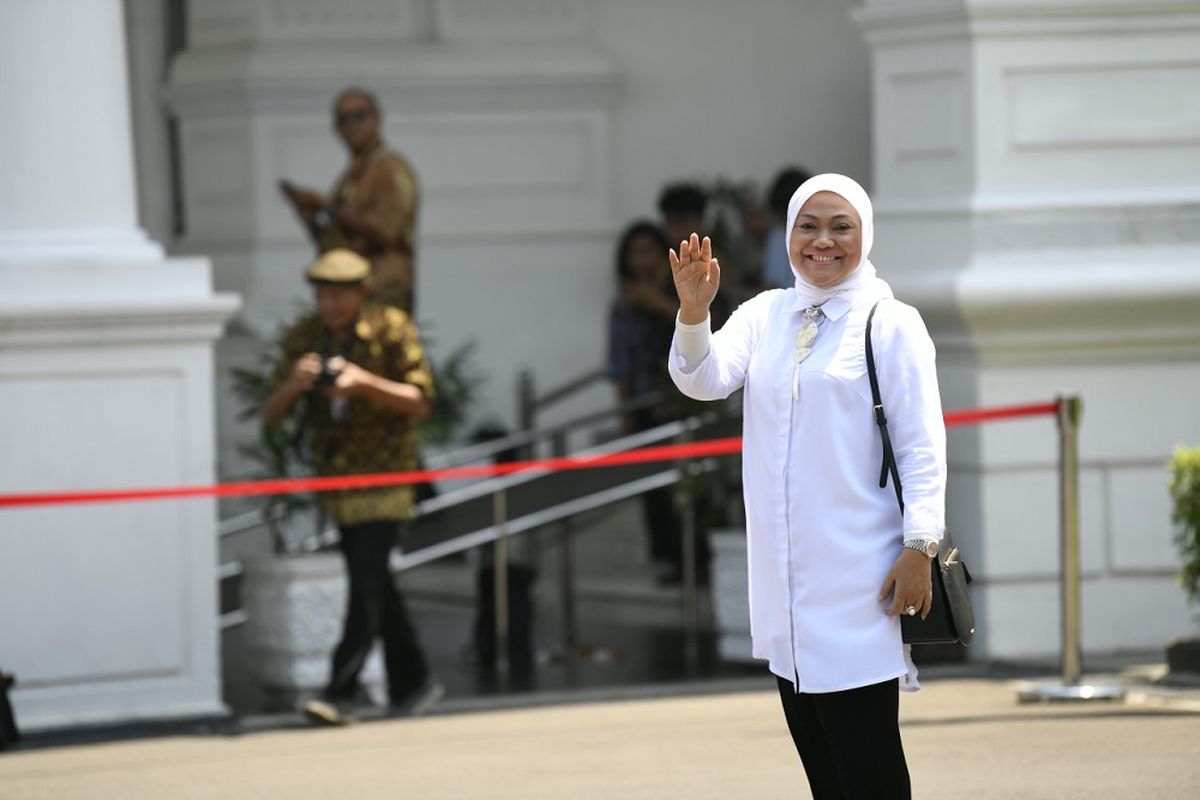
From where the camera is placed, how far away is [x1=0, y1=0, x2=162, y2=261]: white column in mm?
9703

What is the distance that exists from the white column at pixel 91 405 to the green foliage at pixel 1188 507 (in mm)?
3978

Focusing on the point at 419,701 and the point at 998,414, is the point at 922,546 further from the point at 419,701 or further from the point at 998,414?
the point at 419,701

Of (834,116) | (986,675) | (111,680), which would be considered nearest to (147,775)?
(111,680)

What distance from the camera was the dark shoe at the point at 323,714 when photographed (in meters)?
9.57

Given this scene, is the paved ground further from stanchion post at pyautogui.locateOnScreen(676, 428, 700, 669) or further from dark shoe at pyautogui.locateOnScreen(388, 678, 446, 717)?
stanchion post at pyautogui.locateOnScreen(676, 428, 700, 669)

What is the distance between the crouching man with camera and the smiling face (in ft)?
13.3

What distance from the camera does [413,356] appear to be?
9.88 metres

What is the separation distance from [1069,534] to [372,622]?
288cm

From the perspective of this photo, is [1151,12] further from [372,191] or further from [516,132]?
[516,132]

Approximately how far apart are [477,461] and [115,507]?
483 cm

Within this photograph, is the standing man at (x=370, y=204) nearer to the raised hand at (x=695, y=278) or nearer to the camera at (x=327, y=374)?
the camera at (x=327, y=374)

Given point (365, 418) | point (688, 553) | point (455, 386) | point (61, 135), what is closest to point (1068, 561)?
point (688, 553)

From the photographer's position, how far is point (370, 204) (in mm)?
12477

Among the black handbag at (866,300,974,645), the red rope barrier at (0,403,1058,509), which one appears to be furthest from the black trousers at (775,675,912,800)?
the red rope barrier at (0,403,1058,509)
